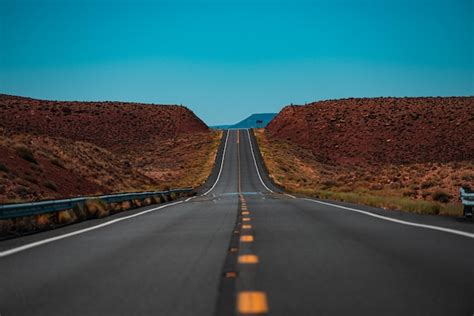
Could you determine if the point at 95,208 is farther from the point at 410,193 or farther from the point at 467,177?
the point at 467,177

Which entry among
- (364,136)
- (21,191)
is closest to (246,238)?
(21,191)

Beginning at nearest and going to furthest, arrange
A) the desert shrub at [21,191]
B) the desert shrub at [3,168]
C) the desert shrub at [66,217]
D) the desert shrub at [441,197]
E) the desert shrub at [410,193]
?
the desert shrub at [66,217] < the desert shrub at [441,197] < the desert shrub at [21,191] < the desert shrub at [3,168] < the desert shrub at [410,193]

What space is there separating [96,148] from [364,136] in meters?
63.1

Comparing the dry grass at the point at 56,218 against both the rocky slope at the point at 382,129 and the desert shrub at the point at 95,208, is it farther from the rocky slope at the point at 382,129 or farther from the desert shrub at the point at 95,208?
the rocky slope at the point at 382,129

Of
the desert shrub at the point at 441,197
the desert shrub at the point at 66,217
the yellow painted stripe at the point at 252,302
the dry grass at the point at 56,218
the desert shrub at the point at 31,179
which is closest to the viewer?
the yellow painted stripe at the point at 252,302

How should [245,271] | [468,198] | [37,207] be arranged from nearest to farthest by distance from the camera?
[245,271], [37,207], [468,198]

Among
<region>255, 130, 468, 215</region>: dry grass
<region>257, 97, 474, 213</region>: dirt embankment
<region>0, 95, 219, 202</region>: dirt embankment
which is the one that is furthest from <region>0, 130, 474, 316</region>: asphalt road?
<region>257, 97, 474, 213</region>: dirt embankment

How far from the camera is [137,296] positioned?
558 cm

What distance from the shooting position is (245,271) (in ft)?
22.4

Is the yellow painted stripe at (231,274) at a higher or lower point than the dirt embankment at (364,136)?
lower

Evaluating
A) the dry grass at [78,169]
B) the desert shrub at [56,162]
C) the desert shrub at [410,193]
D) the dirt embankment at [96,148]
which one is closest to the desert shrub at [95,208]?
the dry grass at [78,169]

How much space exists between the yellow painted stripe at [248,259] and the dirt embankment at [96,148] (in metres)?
23.1

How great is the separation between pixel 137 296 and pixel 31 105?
414 feet

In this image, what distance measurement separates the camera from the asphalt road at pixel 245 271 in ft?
16.7
